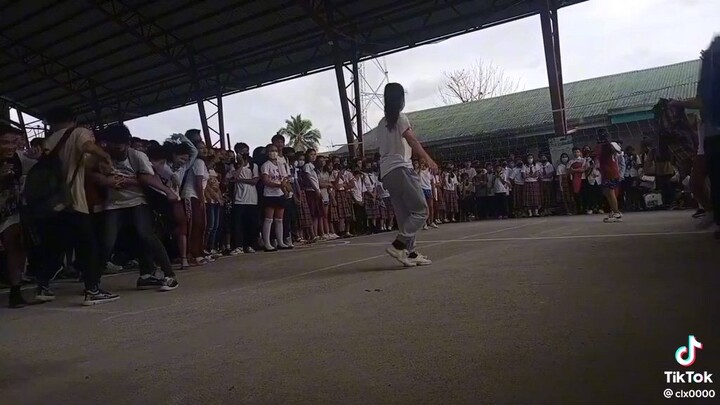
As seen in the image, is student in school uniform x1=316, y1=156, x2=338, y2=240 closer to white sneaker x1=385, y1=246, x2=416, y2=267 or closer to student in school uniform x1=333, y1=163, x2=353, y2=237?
student in school uniform x1=333, y1=163, x2=353, y2=237

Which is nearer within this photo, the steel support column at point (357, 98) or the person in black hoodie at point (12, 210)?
the person in black hoodie at point (12, 210)

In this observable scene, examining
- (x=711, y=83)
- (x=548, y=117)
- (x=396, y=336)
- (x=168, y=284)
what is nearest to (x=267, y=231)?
(x=168, y=284)

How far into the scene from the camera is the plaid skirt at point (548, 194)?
1627 cm

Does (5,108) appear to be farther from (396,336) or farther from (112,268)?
(396,336)

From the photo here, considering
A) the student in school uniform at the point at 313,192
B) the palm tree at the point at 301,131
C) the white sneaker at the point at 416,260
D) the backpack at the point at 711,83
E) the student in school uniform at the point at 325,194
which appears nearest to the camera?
the backpack at the point at 711,83

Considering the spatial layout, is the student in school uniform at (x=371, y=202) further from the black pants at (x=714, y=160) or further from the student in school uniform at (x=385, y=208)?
the black pants at (x=714, y=160)

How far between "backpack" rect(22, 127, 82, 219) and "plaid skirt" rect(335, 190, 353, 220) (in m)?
7.55

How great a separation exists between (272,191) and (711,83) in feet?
21.8

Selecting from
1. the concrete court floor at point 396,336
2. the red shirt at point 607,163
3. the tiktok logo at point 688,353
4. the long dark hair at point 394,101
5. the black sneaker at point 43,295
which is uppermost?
the long dark hair at point 394,101

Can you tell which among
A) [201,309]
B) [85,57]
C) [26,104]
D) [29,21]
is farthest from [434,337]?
[26,104]

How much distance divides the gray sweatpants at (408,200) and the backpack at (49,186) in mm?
2969

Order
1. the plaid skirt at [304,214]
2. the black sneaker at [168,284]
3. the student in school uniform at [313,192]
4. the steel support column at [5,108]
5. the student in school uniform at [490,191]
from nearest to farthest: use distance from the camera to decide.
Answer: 1. the black sneaker at [168,284]
2. the plaid skirt at [304,214]
3. the student in school uniform at [313,192]
4. the student in school uniform at [490,191]
5. the steel support column at [5,108]

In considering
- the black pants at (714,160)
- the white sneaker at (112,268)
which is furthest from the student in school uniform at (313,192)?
the black pants at (714,160)

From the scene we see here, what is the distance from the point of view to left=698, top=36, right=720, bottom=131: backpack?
3.75 meters
